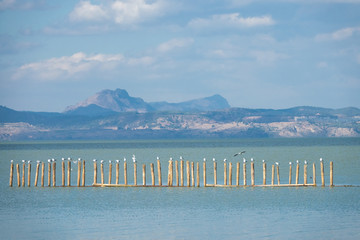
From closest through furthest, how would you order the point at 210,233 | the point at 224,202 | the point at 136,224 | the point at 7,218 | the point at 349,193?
the point at 210,233 < the point at 136,224 < the point at 7,218 < the point at 224,202 < the point at 349,193

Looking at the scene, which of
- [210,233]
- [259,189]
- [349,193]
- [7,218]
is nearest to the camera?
[210,233]

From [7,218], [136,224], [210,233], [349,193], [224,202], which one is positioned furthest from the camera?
[349,193]

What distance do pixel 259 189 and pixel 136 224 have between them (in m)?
18.4

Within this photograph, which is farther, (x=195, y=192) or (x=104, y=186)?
(x=104, y=186)

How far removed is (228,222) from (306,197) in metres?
11.8

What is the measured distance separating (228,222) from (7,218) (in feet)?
43.5

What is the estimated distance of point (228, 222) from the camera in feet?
125

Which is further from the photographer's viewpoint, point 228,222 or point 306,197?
point 306,197

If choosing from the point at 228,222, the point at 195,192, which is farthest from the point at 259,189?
the point at 228,222

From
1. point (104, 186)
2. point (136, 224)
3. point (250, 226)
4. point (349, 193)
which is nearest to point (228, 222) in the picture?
point (250, 226)

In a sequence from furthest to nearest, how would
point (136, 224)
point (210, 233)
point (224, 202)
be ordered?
point (224, 202) → point (136, 224) → point (210, 233)

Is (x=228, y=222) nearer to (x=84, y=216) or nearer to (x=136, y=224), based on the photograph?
(x=136, y=224)

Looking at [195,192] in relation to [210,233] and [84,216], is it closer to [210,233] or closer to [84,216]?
[84,216]

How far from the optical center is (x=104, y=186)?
5681 centimetres
